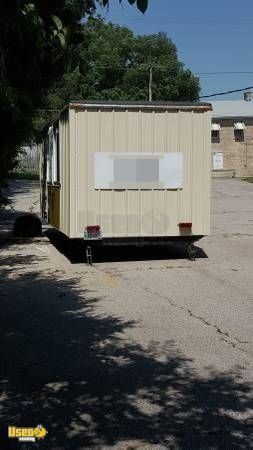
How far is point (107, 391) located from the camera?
16.7 ft

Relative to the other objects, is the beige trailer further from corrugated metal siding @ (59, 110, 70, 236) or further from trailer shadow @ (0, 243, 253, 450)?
trailer shadow @ (0, 243, 253, 450)

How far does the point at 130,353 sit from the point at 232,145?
51.2 metres

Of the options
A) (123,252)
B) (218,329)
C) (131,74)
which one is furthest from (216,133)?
(218,329)

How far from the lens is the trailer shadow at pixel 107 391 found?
4.23m

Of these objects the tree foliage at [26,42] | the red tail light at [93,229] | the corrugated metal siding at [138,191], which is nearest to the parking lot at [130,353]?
the red tail light at [93,229]

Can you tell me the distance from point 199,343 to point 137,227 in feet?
19.0

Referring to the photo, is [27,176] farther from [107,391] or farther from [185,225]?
[107,391]

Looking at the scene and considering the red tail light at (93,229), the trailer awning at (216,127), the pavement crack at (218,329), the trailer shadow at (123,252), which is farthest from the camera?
the trailer awning at (216,127)

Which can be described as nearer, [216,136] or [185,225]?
[185,225]

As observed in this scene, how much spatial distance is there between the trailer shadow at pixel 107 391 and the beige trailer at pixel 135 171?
14.7 ft

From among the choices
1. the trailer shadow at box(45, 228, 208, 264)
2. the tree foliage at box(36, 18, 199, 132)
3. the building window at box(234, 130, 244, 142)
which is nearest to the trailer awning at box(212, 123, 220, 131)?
the building window at box(234, 130, 244, 142)

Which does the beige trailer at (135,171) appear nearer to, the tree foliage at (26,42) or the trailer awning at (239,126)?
the tree foliage at (26,42)

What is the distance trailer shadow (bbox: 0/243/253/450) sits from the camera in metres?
4.23

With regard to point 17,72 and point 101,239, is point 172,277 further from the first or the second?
point 17,72
